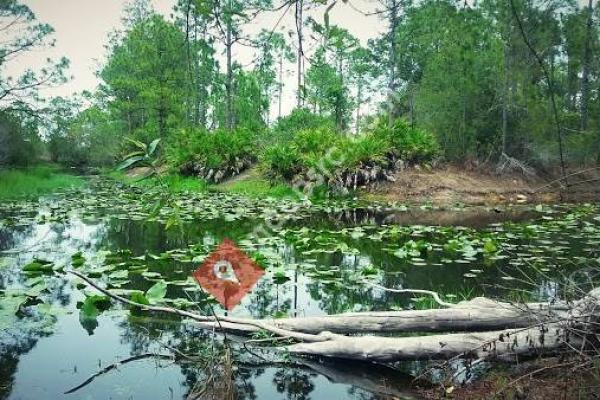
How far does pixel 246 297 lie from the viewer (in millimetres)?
4262

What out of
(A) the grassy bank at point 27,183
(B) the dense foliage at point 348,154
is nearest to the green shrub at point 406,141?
(B) the dense foliage at point 348,154

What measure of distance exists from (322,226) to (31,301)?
16.6 ft

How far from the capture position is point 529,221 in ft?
30.3

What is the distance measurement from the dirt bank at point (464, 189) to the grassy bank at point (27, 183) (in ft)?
34.9

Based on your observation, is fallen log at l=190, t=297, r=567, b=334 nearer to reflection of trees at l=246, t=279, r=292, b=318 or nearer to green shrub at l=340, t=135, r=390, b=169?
reflection of trees at l=246, t=279, r=292, b=318

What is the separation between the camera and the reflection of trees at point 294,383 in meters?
2.60

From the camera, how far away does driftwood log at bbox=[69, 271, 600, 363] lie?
264cm

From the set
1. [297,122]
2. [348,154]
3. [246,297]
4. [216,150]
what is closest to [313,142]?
[348,154]

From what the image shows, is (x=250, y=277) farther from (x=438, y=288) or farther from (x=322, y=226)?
(x=322, y=226)

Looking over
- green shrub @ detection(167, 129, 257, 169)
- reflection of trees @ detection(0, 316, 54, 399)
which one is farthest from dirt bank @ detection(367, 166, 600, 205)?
reflection of trees @ detection(0, 316, 54, 399)

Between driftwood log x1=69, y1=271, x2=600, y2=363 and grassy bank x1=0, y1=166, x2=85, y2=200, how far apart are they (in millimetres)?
12493

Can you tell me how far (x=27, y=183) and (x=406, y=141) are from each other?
13.0 meters

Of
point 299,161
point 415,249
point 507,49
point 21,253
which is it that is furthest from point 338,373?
point 507,49

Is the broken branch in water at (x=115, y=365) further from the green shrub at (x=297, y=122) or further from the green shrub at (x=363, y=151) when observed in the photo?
the green shrub at (x=297, y=122)
